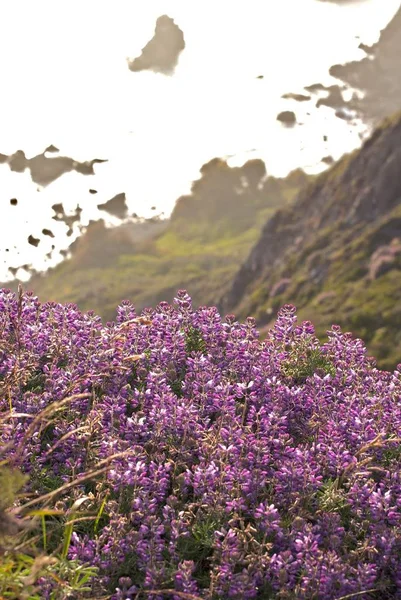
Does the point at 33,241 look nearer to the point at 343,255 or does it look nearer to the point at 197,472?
the point at 197,472

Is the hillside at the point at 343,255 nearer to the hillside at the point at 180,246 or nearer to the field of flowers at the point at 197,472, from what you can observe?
the field of flowers at the point at 197,472

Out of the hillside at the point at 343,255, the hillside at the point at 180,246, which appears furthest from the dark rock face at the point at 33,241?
the hillside at the point at 180,246

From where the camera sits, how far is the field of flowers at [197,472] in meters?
4.12

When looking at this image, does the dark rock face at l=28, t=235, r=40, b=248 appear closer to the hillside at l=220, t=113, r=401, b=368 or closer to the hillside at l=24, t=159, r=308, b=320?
the hillside at l=220, t=113, r=401, b=368

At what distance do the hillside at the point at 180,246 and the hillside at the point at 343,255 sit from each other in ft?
98.7

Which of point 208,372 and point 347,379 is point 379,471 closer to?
point 347,379

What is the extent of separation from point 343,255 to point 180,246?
284 ft

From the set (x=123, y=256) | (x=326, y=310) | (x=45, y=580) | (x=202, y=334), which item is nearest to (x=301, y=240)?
(x=326, y=310)

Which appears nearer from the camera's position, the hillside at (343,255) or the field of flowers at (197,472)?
the field of flowers at (197,472)

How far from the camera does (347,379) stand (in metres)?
6.15

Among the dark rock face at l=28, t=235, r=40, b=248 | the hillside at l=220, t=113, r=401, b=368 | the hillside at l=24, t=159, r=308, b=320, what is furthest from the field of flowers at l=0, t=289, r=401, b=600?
the hillside at l=24, t=159, r=308, b=320

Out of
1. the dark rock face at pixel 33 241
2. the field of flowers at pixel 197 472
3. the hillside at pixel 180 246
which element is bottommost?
the field of flowers at pixel 197 472

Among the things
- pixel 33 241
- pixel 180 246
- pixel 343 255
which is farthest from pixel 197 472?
pixel 180 246

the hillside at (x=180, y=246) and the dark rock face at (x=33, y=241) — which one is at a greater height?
the hillside at (x=180, y=246)
